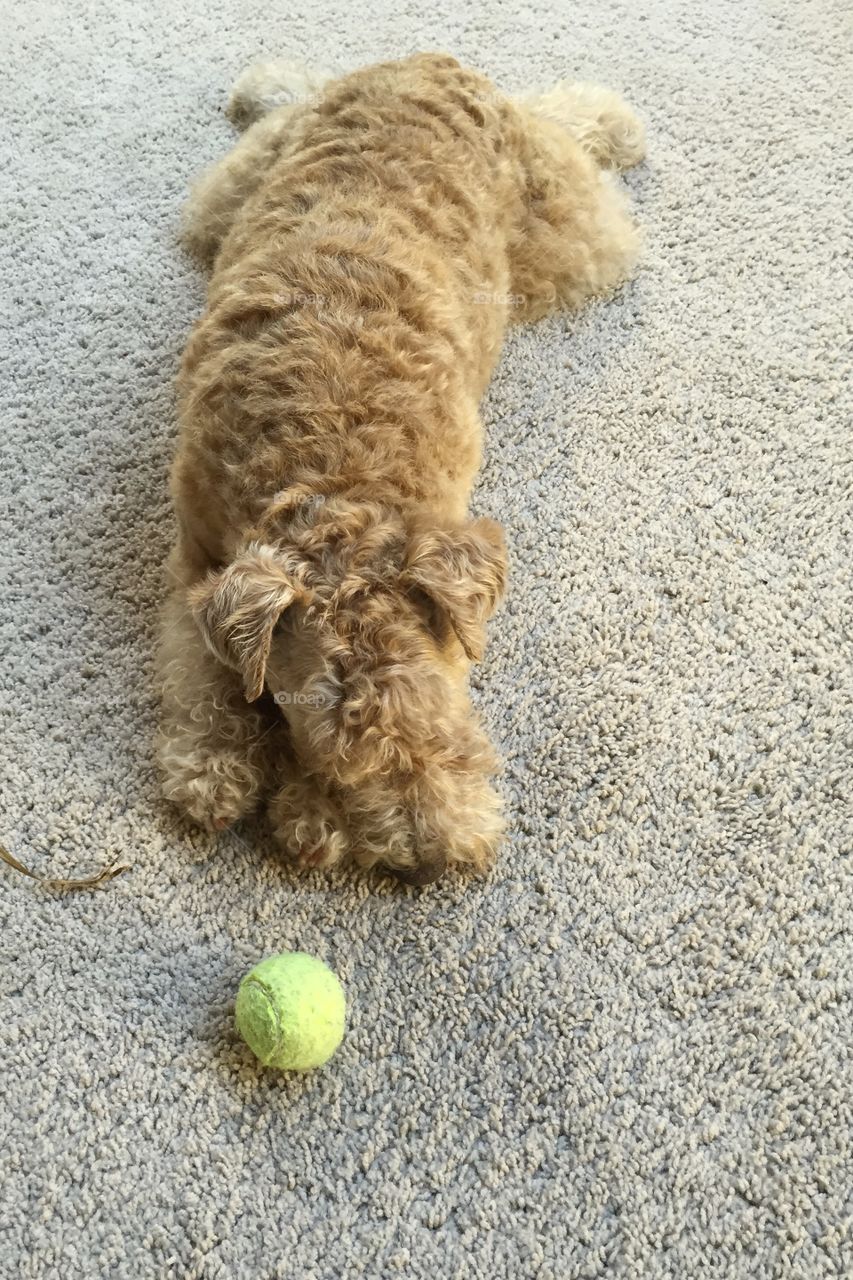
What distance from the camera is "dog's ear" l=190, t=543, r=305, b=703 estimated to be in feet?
5.82

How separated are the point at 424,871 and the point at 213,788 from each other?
0.49 meters

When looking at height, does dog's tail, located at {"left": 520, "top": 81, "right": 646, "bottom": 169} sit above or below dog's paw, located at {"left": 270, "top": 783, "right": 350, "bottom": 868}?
above

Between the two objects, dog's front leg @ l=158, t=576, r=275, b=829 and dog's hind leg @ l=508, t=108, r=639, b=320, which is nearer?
dog's front leg @ l=158, t=576, r=275, b=829

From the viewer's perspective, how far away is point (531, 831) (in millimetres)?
2270

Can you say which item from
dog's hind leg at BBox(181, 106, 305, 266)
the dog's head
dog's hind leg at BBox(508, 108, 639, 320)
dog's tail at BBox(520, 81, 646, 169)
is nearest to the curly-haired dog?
the dog's head

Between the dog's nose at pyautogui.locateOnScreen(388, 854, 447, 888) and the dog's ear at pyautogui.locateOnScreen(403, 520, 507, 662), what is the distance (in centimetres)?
43

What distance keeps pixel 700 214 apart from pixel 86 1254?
3.28m

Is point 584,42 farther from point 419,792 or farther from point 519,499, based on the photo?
point 419,792

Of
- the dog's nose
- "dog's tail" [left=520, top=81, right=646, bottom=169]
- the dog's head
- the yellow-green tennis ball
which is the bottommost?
the yellow-green tennis ball

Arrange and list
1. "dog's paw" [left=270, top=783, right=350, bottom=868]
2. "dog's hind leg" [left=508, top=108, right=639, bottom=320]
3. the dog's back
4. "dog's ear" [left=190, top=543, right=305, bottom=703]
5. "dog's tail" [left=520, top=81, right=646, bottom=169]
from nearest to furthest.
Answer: "dog's ear" [left=190, top=543, right=305, bottom=703], the dog's back, "dog's paw" [left=270, top=783, right=350, bottom=868], "dog's hind leg" [left=508, top=108, right=639, bottom=320], "dog's tail" [left=520, top=81, right=646, bottom=169]

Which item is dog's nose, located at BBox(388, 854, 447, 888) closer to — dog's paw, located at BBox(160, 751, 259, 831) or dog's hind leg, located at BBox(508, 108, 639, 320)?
dog's paw, located at BBox(160, 751, 259, 831)

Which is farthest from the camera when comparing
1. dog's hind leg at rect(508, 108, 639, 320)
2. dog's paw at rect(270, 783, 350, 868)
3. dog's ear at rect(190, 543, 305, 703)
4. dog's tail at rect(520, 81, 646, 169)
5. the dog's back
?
dog's tail at rect(520, 81, 646, 169)

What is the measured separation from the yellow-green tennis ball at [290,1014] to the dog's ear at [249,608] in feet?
1.73

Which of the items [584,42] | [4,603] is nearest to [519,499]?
[4,603]
